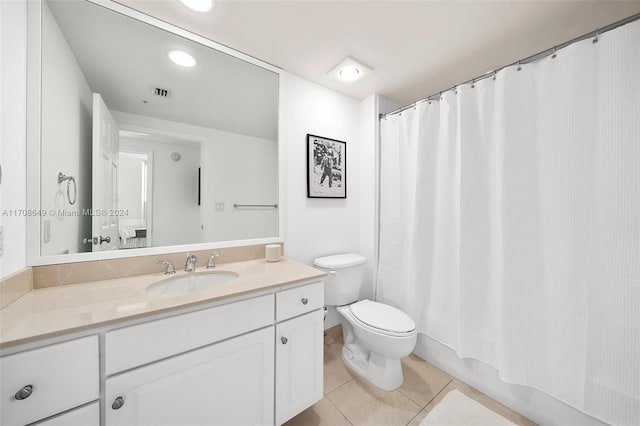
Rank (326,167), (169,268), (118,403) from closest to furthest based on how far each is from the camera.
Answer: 1. (118,403)
2. (169,268)
3. (326,167)

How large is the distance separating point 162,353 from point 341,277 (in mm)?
1199

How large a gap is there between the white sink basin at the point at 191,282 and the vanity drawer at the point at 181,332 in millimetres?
328

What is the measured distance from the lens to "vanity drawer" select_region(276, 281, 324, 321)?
3.60 ft

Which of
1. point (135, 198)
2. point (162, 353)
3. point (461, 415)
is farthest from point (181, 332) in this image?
point (461, 415)

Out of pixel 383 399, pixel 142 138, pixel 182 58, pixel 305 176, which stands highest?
pixel 182 58

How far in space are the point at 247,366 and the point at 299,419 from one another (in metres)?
0.57

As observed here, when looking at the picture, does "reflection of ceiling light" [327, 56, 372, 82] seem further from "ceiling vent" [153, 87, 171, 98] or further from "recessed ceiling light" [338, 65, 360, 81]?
"ceiling vent" [153, 87, 171, 98]

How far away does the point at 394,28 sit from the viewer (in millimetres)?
1260

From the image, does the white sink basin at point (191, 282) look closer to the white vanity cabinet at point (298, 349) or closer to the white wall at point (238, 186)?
the white wall at point (238, 186)

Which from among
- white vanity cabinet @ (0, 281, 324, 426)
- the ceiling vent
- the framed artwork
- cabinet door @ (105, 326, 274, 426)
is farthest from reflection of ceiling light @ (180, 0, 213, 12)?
cabinet door @ (105, 326, 274, 426)

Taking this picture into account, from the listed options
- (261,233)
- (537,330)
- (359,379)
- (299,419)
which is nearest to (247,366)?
(299,419)

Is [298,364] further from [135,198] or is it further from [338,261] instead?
[135,198]

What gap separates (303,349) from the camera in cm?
117

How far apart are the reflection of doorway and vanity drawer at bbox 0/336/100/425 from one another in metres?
0.62
